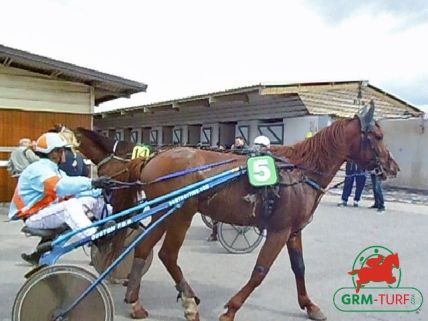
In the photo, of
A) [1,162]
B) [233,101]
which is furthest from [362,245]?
[233,101]

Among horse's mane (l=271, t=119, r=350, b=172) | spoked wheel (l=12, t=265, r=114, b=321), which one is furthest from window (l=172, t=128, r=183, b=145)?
spoked wheel (l=12, t=265, r=114, b=321)

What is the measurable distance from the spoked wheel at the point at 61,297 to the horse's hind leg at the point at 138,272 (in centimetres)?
93

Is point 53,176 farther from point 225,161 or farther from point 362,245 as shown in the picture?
point 362,245

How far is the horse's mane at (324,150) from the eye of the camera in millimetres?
4352

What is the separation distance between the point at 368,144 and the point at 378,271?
80.2 inches

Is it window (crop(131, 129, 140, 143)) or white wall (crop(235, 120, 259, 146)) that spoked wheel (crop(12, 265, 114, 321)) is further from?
window (crop(131, 129, 140, 143))

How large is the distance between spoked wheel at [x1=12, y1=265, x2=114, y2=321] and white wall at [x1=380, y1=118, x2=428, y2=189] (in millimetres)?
15698

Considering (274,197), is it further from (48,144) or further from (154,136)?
(154,136)

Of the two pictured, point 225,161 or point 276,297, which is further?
point 276,297

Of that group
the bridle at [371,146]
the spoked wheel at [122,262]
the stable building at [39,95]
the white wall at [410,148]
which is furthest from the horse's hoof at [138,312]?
the white wall at [410,148]

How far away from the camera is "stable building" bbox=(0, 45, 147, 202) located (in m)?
10.8

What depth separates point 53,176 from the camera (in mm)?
3789

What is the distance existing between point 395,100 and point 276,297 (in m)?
17.6

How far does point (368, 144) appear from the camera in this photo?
439 cm
